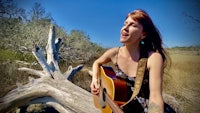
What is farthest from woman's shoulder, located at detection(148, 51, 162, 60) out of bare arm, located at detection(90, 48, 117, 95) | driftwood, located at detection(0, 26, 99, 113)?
A: driftwood, located at detection(0, 26, 99, 113)

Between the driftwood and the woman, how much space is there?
0.28m

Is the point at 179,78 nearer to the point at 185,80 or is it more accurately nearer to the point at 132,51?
the point at 185,80

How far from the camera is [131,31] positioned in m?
0.81

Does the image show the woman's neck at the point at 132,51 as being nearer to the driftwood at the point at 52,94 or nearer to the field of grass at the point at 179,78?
the driftwood at the point at 52,94

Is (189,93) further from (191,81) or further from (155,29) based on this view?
(155,29)

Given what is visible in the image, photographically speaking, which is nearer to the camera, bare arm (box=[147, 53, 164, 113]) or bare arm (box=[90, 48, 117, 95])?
bare arm (box=[147, 53, 164, 113])

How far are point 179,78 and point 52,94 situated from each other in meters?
0.76

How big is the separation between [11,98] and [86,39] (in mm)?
430

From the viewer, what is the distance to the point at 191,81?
1.90 meters

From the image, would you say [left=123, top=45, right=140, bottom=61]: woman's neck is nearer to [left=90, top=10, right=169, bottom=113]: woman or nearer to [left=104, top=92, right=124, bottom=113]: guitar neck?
[left=90, top=10, right=169, bottom=113]: woman

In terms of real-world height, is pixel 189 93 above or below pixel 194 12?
below

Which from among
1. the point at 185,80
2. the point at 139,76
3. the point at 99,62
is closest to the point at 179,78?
the point at 185,80

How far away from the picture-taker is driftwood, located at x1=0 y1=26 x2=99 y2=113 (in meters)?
1.23

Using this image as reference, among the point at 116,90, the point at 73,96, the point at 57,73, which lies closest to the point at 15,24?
the point at 57,73
